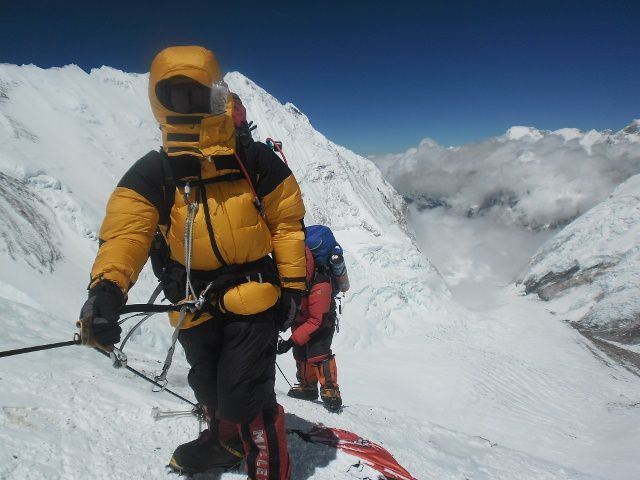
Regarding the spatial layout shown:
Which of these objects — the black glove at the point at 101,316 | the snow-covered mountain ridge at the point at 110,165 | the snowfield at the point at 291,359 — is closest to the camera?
the black glove at the point at 101,316

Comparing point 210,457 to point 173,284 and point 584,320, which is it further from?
point 584,320

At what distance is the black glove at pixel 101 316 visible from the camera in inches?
76.5

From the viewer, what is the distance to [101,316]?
198cm

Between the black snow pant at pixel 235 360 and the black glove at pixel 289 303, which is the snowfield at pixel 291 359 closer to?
the black snow pant at pixel 235 360

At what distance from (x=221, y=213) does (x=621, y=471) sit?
15.0 metres

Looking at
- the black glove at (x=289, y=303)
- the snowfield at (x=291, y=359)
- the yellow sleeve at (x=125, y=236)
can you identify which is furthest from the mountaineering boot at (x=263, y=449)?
the yellow sleeve at (x=125, y=236)

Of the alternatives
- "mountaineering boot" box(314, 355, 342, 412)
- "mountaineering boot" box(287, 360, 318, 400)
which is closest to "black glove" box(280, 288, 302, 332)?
"mountaineering boot" box(314, 355, 342, 412)

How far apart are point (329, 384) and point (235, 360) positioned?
3.04m

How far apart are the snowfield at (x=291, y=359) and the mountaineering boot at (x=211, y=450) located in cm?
18

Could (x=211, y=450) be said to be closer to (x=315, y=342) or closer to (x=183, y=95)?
(x=183, y=95)

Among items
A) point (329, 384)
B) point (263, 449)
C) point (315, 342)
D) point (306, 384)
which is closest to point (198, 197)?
point (263, 449)

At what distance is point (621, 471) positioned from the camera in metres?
11.6

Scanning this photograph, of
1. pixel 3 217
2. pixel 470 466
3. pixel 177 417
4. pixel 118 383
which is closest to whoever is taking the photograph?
pixel 177 417

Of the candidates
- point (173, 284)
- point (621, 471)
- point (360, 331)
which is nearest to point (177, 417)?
point (173, 284)
